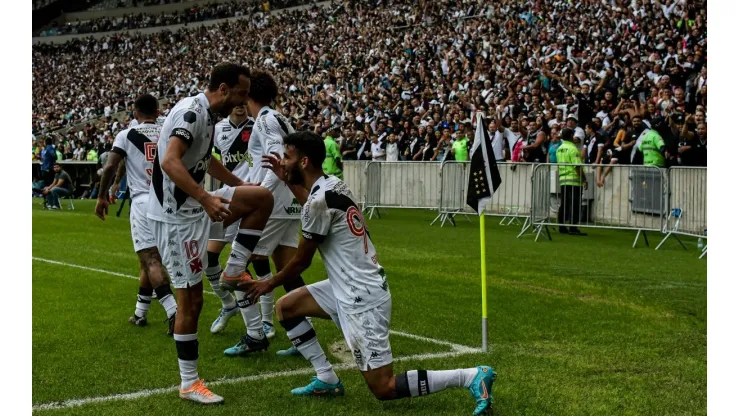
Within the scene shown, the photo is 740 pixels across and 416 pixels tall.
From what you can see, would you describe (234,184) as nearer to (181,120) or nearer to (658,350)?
(181,120)

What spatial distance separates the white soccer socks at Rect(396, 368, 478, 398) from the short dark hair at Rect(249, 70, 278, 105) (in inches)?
130

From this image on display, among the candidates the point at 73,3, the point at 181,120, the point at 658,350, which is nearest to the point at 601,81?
the point at 658,350

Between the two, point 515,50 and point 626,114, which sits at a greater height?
point 515,50

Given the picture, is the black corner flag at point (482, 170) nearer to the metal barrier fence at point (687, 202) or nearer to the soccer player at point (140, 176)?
the soccer player at point (140, 176)

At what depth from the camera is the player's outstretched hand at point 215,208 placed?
586cm

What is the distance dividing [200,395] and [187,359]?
0.96 ft

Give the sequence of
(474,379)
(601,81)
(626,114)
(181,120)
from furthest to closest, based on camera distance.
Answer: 1. (601,81)
2. (626,114)
3. (181,120)
4. (474,379)

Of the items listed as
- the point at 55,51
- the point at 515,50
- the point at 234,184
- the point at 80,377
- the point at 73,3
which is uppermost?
the point at 73,3

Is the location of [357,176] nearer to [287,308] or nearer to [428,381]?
[287,308]

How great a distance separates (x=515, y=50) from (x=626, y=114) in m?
9.24

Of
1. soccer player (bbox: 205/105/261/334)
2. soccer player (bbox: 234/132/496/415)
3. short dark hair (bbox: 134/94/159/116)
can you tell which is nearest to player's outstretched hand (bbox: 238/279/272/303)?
soccer player (bbox: 234/132/496/415)

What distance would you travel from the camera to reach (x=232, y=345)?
7.87m

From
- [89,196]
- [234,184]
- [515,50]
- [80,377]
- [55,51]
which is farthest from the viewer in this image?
[55,51]

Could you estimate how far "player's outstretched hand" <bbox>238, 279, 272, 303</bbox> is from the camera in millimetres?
5906
